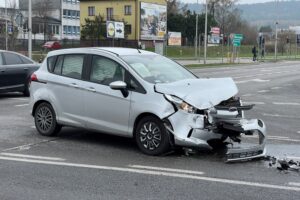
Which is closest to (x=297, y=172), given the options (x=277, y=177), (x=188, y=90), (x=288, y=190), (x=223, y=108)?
(x=277, y=177)

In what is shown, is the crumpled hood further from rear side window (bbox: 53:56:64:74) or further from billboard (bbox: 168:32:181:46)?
billboard (bbox: 168:32:181:46)

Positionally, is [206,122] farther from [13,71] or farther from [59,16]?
[59,16]

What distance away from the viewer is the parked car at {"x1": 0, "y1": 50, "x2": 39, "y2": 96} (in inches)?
653

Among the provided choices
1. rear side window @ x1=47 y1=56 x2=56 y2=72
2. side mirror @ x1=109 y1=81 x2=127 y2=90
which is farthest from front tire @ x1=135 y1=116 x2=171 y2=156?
rear side window @ x1=47 y1=56 x2=56 y2=72

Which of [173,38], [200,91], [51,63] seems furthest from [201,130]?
[173,38]

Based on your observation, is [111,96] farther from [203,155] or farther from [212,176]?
[212,176]

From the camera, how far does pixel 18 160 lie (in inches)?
310

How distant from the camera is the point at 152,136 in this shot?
809 centimetres

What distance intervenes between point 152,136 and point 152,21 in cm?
8088

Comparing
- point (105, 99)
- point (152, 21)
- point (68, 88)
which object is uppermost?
point (152, 21)

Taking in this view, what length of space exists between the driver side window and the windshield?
0.70 ft

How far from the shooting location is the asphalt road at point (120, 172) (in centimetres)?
619

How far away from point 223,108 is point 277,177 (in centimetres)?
149

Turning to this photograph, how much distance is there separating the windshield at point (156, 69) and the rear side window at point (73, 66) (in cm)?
94
